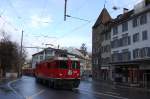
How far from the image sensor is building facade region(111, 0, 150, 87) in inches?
2179

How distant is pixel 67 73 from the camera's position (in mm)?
35906

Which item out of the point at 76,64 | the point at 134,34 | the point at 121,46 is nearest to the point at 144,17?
the point at 134,34

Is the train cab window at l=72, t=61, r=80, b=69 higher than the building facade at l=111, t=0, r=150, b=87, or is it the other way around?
the building facade at l=111, t=0, r=150, b=87

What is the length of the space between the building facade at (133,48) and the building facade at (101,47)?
25.9 ft

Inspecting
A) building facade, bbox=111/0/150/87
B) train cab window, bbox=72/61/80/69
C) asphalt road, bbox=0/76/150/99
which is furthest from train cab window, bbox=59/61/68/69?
building facade, bbox=111/0/150/87

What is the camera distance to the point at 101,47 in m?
85.4

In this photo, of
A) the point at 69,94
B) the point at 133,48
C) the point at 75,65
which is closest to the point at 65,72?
the point at 75,65

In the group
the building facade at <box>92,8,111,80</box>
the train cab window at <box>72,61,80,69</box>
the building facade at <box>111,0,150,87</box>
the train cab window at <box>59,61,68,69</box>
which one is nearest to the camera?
the train cab window at <box>59,61,68,69</box>

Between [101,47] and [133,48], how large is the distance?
2509 cm

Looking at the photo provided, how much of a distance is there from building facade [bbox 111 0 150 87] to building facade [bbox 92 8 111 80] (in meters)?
7.90

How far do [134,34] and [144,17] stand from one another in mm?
4907

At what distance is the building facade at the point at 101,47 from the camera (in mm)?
80037

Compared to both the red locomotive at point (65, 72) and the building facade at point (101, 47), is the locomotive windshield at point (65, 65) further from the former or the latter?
the building facade at point (101, 47)

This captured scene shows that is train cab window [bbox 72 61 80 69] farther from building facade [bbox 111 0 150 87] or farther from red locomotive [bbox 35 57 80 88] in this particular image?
building facade [bbox 111 0 150 87]
